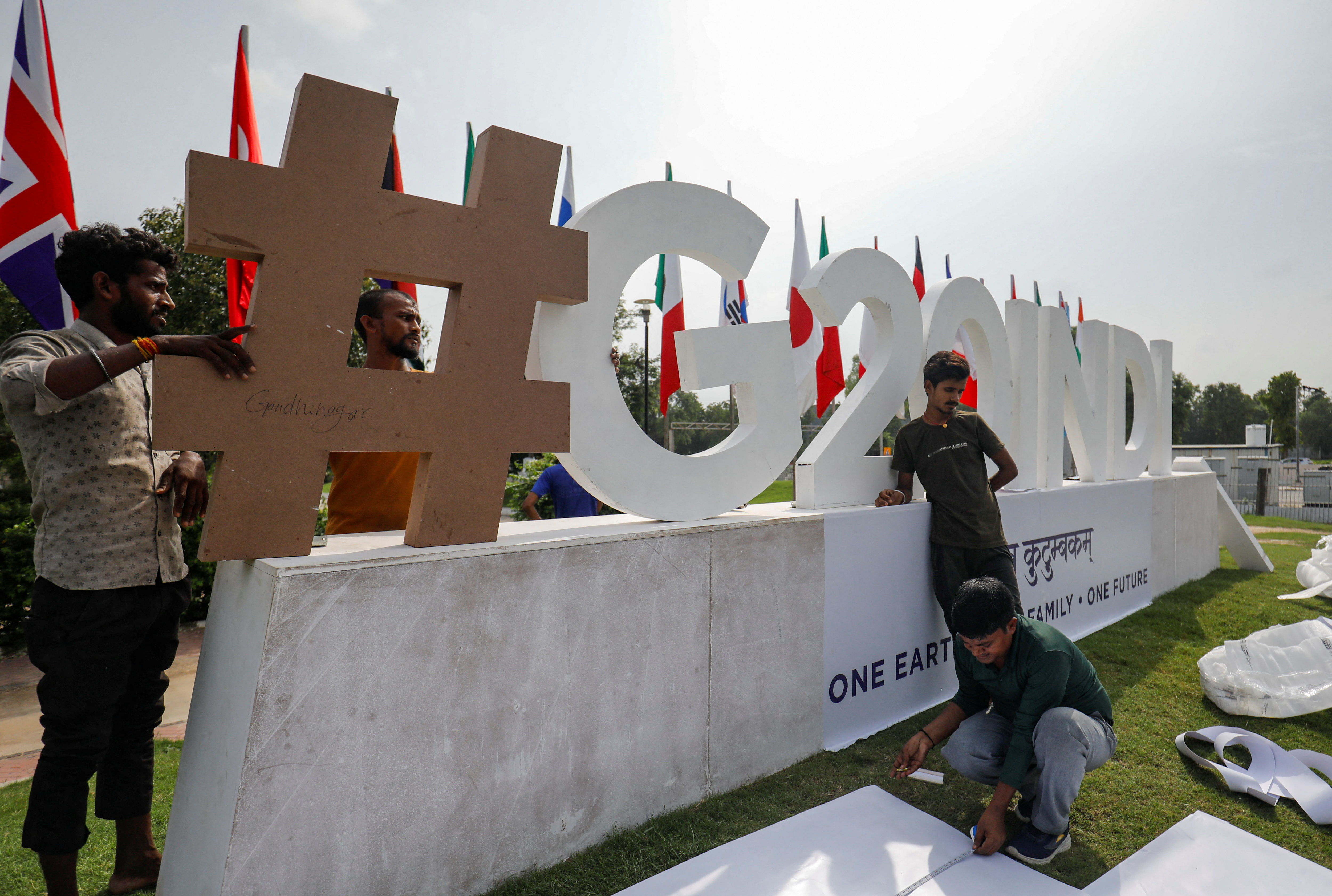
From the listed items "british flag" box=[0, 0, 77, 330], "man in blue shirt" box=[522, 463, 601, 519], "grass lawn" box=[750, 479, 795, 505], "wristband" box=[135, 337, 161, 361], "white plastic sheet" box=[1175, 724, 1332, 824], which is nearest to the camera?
"wristband" box=[135, 337, 161, 361]

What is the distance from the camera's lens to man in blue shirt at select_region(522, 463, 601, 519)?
5.20 metres

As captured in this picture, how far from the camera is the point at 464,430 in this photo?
2561 mm

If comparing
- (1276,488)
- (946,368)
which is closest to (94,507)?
(946,368)

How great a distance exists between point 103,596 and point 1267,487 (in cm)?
2457

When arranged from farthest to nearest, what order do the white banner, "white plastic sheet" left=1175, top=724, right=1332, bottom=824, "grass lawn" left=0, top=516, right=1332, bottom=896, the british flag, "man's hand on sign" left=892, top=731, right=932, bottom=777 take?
the british flag → the white banner → "white plastic sheet" left=1175, top=724, right=1332, bottom=824 → "man's hand on sign" left=892, top=731, right=932, bottom=777 → "grass lawn" left=0, top=516, right=1332, bottom=896

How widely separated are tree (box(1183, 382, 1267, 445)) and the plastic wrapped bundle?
8039 cm

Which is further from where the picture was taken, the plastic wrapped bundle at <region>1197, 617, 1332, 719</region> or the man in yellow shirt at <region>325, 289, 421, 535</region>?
the plastic wrapped bundle at <region>1197, 617, 1332, 719</region>

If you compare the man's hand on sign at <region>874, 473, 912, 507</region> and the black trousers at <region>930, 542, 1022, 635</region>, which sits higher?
the man's hand on sign at <region>874, 473, 912, 507</region>

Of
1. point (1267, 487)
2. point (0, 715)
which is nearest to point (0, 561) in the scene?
point (0, 715)

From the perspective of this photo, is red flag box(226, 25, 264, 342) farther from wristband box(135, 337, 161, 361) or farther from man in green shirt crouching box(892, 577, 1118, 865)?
man in green shirt crouching box(892, 577, 1118, 865)

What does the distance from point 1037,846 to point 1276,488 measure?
73.4 feet

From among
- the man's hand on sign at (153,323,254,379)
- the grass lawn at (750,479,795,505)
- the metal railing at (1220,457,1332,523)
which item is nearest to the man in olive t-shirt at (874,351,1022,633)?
the man's hand on sign at (153,323,254,379)

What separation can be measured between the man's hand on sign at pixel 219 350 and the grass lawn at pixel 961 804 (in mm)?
1969

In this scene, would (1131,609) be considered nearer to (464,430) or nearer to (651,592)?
(651,592)
